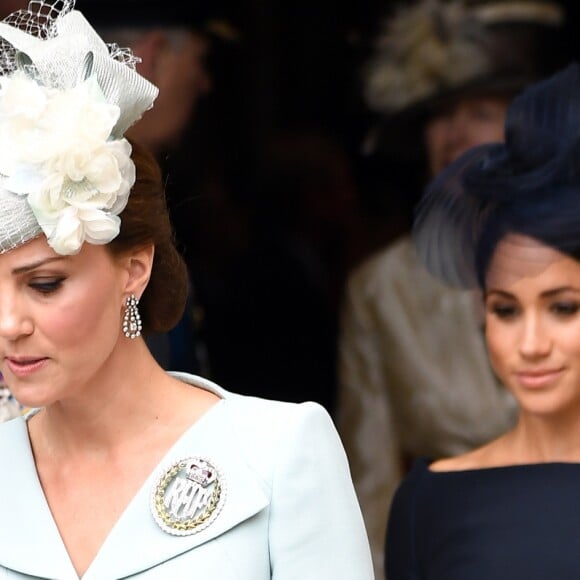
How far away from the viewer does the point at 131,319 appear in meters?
3.07

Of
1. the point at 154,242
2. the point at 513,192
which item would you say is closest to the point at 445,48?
the point at 513,192

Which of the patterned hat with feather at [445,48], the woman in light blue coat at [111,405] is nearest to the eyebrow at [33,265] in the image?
the woman in light blue coat at [111,405]

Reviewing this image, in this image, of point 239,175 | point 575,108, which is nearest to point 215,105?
point 239,175

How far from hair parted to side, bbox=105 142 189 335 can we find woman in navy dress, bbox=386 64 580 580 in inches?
27.6

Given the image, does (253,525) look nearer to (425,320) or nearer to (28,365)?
(28,365)

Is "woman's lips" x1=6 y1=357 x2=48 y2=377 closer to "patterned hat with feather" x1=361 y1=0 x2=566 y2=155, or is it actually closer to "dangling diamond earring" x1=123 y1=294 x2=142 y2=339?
"dangling diamond earring" x1=123 y1=294 x2=142 y2=339

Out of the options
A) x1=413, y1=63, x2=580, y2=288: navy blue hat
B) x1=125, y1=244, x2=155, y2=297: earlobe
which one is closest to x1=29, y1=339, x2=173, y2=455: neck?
x1=125, y1=244, x2=155, y2=297: earlobe

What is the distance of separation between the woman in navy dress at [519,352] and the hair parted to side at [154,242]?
70 cm

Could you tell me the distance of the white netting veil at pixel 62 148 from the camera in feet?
9.55

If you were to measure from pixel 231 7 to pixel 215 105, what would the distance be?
0.41m

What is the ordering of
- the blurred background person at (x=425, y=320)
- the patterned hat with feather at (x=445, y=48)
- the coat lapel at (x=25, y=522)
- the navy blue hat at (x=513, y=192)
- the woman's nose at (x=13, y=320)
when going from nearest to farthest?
the woman's nose at (x=13, y=320), the coat lapel at (x=25, y=522), the navy blue hat at (x=513, y=192), the blurred background person at (x=425, y=320), the patterned hat with feather at (x=445, y=48)

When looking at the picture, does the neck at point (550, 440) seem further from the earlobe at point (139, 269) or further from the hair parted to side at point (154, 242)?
the earlobe at point (139, 269)

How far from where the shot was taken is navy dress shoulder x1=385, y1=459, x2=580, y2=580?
131 inches

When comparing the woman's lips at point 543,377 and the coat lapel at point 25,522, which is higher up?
the woman's lips at point 543,377
